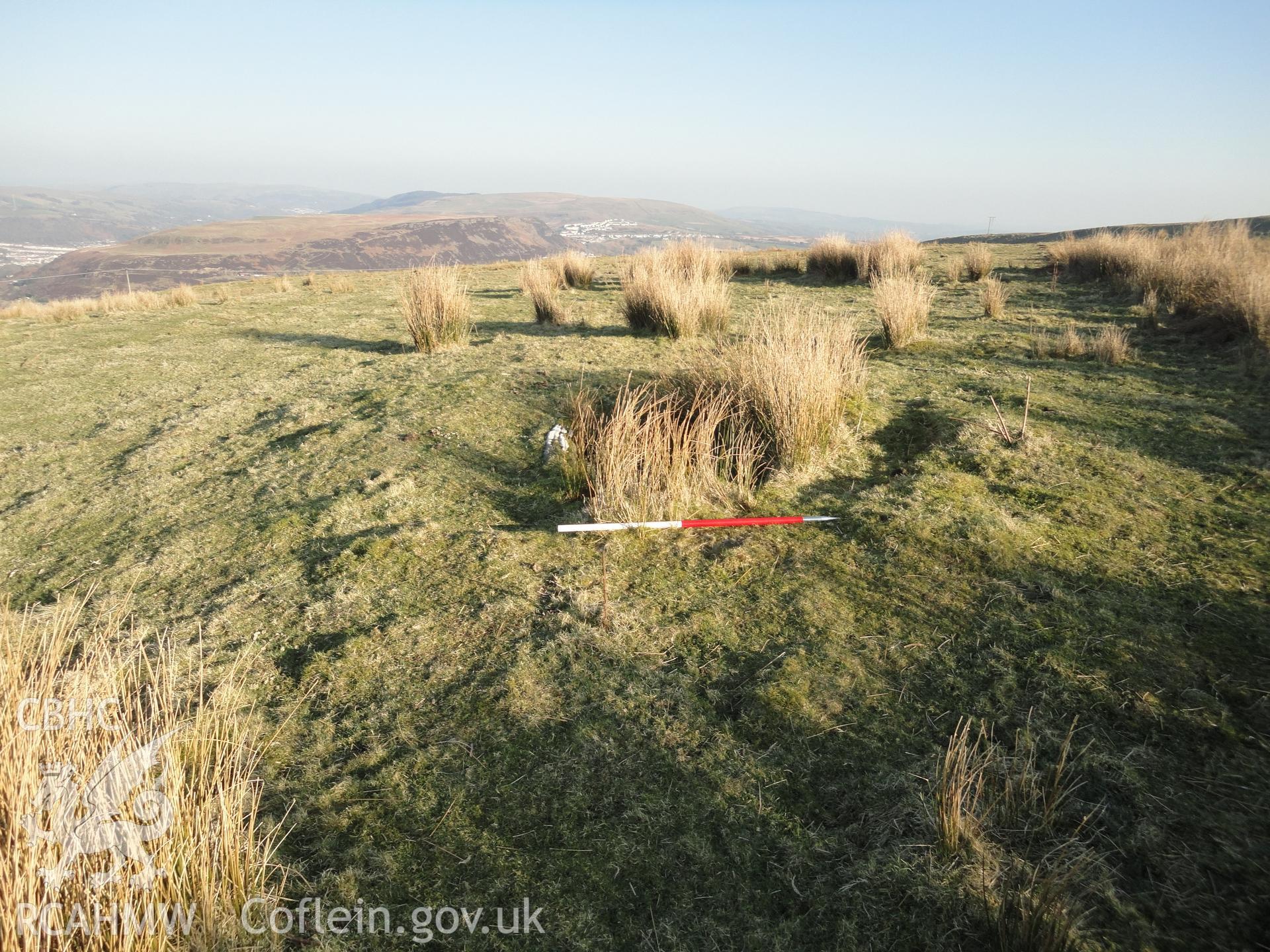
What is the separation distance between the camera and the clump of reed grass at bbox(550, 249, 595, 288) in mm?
11148

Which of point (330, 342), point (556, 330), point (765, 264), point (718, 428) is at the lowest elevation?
point (330, 342)

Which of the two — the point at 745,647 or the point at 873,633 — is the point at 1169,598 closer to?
the point at 873,633

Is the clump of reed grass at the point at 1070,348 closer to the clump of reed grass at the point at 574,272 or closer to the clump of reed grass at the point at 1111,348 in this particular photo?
the clump of reed grass at the point at 1111,348

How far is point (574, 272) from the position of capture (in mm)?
11242

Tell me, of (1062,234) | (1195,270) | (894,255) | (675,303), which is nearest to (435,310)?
(675,303)

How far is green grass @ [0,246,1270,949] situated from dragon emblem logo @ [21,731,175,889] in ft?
1.61

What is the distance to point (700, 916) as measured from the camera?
63.6 inches

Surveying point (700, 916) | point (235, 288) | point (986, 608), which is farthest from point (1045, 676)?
point (235, 288)

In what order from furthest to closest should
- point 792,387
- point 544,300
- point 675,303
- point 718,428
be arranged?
point 544,300 < point 675,303 < point 718,428 < point 792,387

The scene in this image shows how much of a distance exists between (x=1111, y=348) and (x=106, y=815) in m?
7.37

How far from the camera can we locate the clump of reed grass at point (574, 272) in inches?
439

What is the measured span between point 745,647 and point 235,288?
15.6m

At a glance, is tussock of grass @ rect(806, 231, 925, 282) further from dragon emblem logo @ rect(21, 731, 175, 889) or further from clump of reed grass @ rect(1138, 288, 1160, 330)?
dragon emblem logo @ rect(21, 731, 175, 889)

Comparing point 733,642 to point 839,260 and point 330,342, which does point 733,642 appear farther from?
point 839,260
